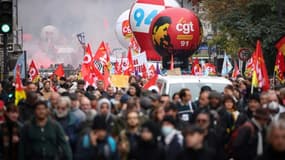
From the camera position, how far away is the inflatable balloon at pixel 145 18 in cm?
3497

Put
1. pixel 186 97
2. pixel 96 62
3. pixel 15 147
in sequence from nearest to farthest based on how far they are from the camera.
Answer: pixel 15 147
pixel 186 97
pixel 96 62

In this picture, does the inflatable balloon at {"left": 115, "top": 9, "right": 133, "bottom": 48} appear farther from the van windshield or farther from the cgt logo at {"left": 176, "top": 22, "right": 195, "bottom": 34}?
the van windshield

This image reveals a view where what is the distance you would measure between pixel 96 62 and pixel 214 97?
35.1 ft

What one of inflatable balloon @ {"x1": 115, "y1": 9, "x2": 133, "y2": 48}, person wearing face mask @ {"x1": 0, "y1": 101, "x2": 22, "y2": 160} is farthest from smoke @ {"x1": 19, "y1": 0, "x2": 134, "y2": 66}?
person wearing face mask @ {"x1": 0, "y1": 101, "x2": 22, "y2": 160}

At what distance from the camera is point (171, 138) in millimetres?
9875

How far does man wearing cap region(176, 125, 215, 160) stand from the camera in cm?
870

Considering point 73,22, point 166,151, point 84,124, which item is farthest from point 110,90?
point 73,22

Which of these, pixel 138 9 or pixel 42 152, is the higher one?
pixel 138 9

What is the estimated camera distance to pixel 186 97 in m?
13.2

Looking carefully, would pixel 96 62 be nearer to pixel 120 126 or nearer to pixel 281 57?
pixel 281 57

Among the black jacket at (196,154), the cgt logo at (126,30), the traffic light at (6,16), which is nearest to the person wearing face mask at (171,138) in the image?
the black jacket at (196,154)

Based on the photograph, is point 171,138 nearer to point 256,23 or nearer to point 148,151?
point 148,151

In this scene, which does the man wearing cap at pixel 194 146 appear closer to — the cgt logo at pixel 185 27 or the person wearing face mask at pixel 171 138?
the person wearing face mask at pixel 171 138

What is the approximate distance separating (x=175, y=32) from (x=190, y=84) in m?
14.0
